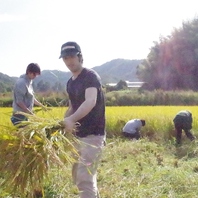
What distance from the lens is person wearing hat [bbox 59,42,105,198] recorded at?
3.37 metres

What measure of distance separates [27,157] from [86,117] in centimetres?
83

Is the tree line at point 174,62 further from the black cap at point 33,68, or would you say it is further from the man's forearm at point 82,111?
the man's forearm at point 82,111

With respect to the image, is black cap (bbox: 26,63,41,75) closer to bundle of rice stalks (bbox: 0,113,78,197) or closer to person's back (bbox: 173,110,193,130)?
bundle of rice stalks (bbox: 0,113,78,197)

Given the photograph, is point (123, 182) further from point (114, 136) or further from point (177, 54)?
point (177, 54)

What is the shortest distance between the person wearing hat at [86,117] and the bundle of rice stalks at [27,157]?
0.31 metres

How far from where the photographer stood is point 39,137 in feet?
9.79

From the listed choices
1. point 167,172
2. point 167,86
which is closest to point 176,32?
point 167,86

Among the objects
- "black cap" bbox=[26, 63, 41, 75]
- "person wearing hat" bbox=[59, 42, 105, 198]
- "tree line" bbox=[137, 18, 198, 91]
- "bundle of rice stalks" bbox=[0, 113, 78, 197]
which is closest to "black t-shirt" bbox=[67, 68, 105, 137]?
"person wearing hat" bbox=[59, 42, 105, 198]

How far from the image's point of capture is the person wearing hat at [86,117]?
337cm

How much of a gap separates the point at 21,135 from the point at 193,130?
22.6 feet

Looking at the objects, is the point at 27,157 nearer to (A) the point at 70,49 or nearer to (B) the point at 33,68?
(A) the point at 70,49

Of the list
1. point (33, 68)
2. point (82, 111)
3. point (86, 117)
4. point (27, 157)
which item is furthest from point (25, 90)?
point (27, 157)

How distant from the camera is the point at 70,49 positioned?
3.38 meters

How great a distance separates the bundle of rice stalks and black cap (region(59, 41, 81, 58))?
68 centimetres
